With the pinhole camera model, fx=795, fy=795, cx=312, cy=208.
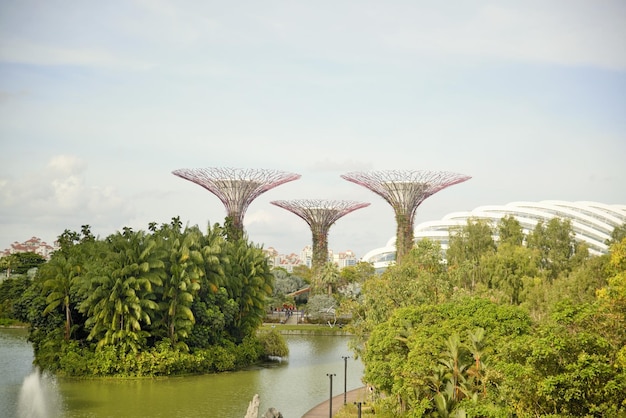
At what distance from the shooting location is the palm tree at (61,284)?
137 ft

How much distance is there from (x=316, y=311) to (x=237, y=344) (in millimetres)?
27814

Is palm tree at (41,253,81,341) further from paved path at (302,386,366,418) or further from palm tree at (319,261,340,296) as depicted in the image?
palm tree at (319,261,340,296)

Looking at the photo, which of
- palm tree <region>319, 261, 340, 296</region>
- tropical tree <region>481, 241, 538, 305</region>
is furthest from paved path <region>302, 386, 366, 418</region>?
palm tree <region>319, 261, 340, 296</region>

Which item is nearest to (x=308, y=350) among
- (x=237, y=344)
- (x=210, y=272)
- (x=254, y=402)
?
(x=237, y=344)

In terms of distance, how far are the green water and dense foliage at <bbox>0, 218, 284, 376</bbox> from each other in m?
1.21

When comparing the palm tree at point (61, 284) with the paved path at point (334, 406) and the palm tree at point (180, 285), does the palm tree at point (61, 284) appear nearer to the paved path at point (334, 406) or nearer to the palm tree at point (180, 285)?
the palm tree at point (180, 285)

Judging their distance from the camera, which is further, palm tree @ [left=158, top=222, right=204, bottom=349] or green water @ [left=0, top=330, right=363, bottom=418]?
palm tree @ [left=158, top=222, right=204, bottom=349]

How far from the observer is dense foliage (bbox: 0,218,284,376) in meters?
40.2

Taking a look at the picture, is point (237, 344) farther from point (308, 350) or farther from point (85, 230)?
point (85, 230)

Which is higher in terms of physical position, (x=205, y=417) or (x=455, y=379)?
(x=455, y=379)

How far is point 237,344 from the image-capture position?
47.6 meters

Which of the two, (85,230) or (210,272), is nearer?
(210,272)

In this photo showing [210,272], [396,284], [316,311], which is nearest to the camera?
[396,284]

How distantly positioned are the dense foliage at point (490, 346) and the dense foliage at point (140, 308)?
10.1m
